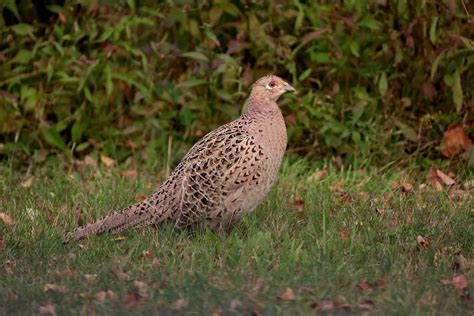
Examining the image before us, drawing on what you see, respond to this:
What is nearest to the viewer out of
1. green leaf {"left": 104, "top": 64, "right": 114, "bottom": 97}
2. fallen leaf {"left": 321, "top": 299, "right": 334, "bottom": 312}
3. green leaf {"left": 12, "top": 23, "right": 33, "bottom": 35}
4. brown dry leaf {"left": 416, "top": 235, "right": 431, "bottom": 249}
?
fallen leaf {"left": 321, "top": 299, "right": 334, "bottom": 312}

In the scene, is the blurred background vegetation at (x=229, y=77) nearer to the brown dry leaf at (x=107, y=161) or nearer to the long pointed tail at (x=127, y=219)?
the brown dry leaf at (x=107, y=161)

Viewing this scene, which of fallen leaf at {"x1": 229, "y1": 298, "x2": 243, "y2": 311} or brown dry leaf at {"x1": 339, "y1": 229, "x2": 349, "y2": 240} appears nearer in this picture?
fallen leaf at {"x1": 229, "y1": 298, "x2": 243, "y2": 311}

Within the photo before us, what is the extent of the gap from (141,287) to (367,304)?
102 centimetres

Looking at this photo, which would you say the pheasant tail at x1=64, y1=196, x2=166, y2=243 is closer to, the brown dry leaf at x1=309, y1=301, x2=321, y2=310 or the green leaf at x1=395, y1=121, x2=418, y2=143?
the brown dry leaf at x1=309, y1=301, x2=321, y2=310

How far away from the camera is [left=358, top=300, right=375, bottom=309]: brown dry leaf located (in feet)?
16.0

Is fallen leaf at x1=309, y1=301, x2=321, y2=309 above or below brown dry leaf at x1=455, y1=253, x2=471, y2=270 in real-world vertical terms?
above

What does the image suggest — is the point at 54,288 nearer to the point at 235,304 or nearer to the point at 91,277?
the point at 91,277

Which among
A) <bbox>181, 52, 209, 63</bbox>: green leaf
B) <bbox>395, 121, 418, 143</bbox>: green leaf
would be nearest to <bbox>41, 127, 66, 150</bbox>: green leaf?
<bbox>181, 52, 209, 63</bbox>: green leaf

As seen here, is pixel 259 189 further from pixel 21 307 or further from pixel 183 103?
pixel 183 103

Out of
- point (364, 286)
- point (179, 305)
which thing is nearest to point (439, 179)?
point (364, 286)

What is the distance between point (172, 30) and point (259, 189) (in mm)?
2655

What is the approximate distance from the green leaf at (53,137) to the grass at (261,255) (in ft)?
2.92

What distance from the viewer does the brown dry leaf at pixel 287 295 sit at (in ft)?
16.2

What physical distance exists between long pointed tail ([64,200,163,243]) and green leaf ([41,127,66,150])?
2.14m
